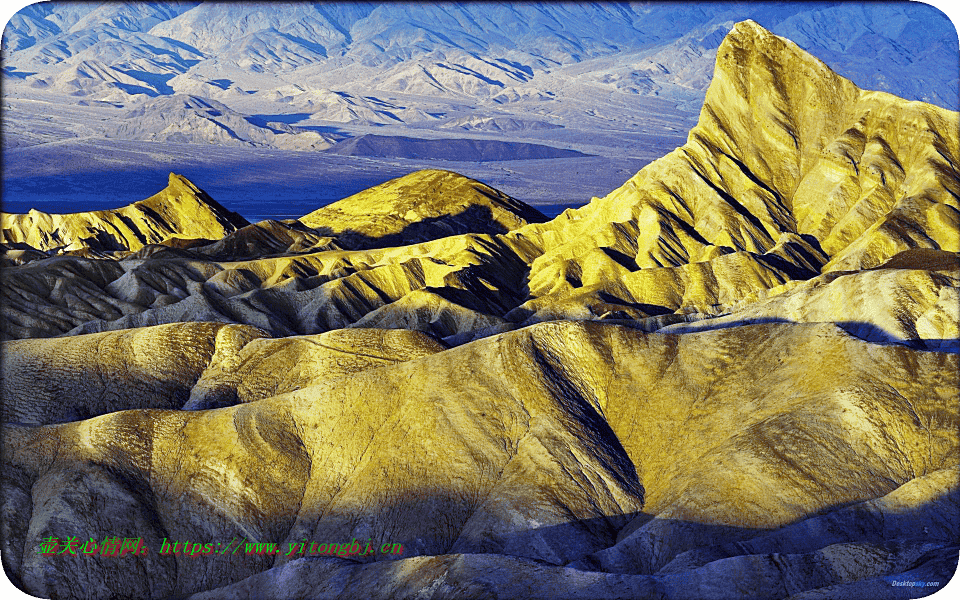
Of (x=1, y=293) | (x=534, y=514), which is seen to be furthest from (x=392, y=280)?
(x=534, y=514)

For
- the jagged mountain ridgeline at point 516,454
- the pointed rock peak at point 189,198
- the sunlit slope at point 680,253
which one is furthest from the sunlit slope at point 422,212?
the jagged mountain ridgeline at point 516,454

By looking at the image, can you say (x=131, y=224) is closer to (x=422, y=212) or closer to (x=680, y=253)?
(x=422, y=212)

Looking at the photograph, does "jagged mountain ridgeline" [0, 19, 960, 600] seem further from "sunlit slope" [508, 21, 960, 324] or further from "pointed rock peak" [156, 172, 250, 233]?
"pointed rock peak" [156, 172, 250, 233]

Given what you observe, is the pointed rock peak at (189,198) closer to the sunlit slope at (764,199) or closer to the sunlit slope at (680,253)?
the sunlit slope at (680,253)

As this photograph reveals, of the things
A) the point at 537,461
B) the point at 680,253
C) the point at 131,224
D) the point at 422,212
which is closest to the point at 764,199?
the point at 680,253

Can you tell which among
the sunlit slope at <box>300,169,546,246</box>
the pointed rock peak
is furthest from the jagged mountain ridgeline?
the pointed rock peak

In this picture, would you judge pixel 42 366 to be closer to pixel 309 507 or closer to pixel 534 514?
pixel 309 507

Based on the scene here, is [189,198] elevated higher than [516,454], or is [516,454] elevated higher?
[516,454]
